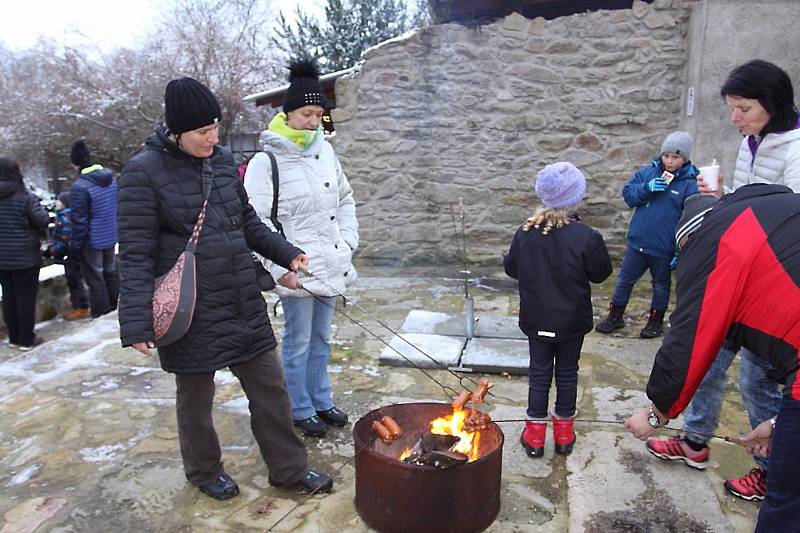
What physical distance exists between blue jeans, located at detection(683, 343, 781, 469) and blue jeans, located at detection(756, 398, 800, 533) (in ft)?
2.65

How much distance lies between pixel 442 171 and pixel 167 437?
4944 millimetres

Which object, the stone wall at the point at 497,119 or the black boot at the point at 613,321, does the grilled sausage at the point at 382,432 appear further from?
the stone wall at the point at 497,119

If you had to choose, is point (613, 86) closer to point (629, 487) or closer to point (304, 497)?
point (629, 487)

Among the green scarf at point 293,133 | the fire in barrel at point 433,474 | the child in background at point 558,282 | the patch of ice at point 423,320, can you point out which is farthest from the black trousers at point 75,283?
the child in background at point 558,282

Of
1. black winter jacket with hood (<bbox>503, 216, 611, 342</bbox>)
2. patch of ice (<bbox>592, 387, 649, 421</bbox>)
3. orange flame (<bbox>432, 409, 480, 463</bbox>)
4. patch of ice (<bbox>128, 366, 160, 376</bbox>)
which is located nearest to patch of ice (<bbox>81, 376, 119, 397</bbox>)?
patch of ice (<bbox>128, 366, 160, 376</bbox>)

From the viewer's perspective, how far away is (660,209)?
498 cm

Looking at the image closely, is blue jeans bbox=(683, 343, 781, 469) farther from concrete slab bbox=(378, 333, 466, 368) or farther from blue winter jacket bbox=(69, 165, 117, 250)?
blue winter jacket bbox=(69, 165, 117, 250)

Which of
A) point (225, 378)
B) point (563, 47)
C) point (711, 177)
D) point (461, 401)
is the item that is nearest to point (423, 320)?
point (225, 378)

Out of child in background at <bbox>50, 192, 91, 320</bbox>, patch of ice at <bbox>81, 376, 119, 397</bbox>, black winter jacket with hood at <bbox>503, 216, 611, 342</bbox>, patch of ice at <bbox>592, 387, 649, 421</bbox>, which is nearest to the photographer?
black winter jacket with hood at <bbox>503, 216, 611, 342</bbox>

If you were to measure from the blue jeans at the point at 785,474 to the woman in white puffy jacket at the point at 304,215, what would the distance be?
220 cm

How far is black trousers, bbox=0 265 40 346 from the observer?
5979 mm

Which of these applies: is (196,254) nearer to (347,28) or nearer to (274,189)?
(274,189)

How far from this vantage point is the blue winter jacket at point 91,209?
21.7 feet

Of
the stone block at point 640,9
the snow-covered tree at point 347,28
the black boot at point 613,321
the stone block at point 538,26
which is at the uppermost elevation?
the snow-covered tree at point 347,28
